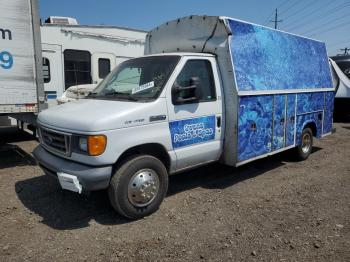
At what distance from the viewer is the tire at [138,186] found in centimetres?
406

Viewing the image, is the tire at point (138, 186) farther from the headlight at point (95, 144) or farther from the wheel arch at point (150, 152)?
the headlight at point (95, 144)

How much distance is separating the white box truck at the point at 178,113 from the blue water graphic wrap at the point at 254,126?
18mm

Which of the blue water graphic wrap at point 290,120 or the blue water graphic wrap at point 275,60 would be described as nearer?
the blue water graphic wrap at point 275,60

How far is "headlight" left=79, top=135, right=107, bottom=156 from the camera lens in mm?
3807

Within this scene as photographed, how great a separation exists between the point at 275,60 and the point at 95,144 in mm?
3984

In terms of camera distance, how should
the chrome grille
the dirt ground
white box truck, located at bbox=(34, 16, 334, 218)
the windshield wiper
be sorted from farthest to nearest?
the windshield wiper → the chrome grille → white box truck, located at bbox=(34, 16, 334, 218) → the dirt ground

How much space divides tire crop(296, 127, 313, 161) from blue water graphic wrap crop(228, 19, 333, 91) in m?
1.04

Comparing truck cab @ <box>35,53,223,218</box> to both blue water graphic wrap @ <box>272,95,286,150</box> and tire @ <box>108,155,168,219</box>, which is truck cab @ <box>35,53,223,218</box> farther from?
blue water graphic wrap @ <box>272,95,286,150</box>

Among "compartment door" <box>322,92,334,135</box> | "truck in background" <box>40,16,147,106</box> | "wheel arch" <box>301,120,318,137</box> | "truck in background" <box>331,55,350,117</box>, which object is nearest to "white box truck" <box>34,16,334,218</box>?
"wheel arch" <box>301,120,318,137</box>

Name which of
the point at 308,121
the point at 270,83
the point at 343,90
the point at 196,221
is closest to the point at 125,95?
the point at 196,221

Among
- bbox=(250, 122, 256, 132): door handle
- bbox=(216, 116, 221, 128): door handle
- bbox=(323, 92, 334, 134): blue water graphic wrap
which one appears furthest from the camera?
bbox=(323, 92, 334, 134): blue water graphic wrap

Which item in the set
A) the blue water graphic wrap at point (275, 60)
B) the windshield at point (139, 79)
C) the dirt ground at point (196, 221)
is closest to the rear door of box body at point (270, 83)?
the blue water graphic wrap at point (275, 60)

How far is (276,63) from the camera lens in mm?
6191

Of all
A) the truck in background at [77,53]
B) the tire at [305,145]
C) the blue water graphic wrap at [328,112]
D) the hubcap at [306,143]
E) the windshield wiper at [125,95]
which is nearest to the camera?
the windshield wiper at [125,95]
